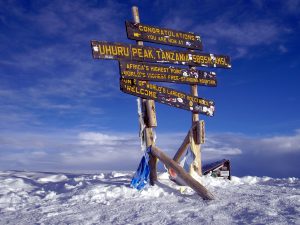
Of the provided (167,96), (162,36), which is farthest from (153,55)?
(167,96)

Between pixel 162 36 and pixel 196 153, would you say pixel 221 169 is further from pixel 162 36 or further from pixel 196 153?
pixel 162 36

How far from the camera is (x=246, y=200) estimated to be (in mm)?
6887

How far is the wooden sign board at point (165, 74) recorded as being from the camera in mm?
8828

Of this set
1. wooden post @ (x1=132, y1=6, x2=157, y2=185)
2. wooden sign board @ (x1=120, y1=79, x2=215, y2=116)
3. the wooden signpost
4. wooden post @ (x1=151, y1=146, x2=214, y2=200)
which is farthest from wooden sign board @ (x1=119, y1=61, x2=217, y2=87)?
wooden post @ (x1=151, y1=146, x2=214, y2=200)

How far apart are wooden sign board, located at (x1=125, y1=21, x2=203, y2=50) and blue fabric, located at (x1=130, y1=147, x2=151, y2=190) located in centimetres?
296

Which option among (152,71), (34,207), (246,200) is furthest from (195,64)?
(34,207)

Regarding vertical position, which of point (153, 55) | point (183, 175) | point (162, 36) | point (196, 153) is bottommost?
point (183, 175)

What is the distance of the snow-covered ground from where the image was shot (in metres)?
5.73

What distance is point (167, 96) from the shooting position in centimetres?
942

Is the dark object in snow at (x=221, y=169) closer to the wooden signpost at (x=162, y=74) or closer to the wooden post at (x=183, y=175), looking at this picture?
the wooden signpost at (x=162, y=74)

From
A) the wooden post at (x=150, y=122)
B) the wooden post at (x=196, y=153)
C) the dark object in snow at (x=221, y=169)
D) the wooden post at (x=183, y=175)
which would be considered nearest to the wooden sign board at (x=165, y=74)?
the wooden post at (x=196, y=153)

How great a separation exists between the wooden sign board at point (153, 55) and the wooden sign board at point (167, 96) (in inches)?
26.4

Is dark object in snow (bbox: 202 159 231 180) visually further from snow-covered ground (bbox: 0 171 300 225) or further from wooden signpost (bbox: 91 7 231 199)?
snow-covered ground (bbox: 0 171 300 225)

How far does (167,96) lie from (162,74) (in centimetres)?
60
